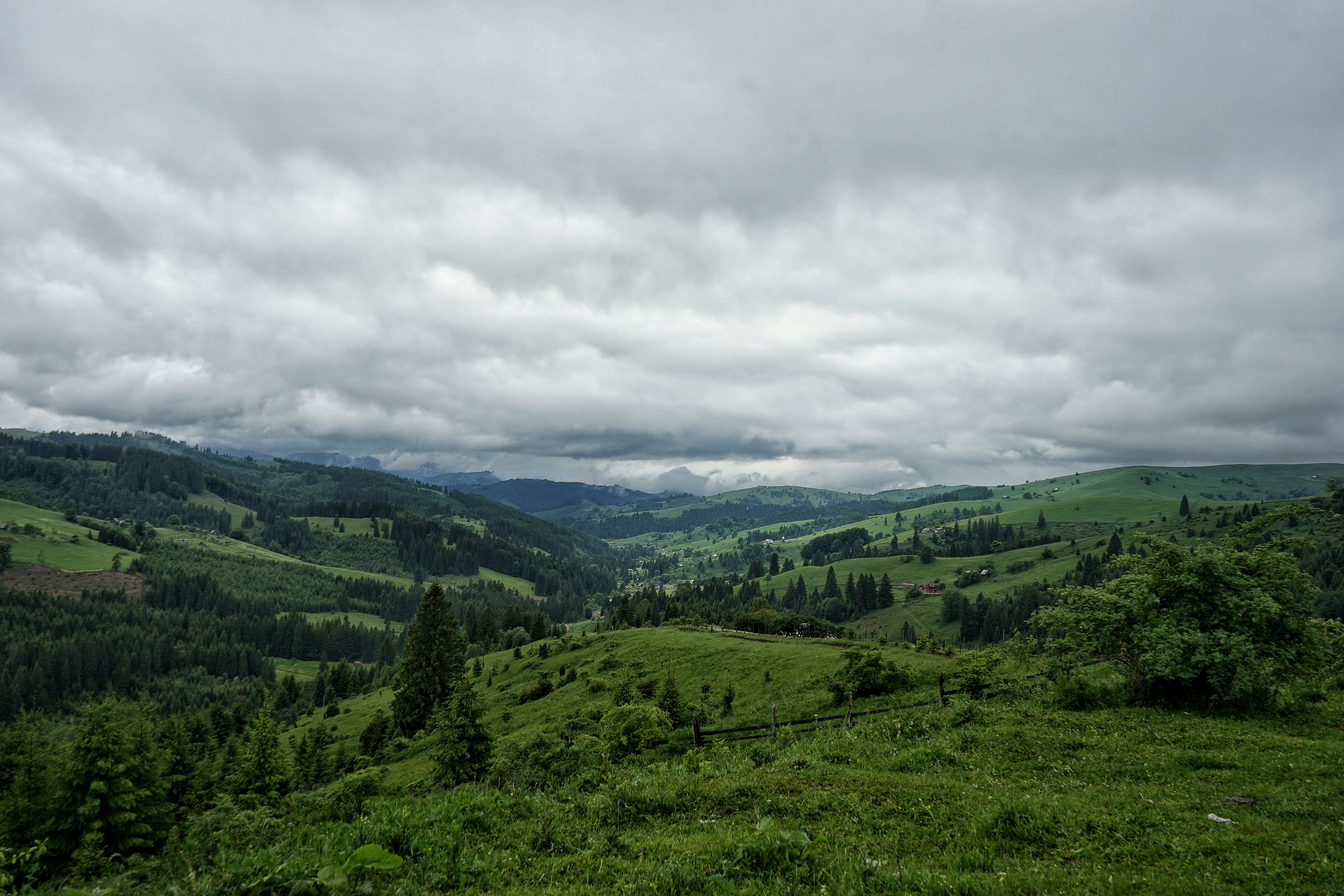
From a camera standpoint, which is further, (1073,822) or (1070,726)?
(1070,726)

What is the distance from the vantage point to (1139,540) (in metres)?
28.1

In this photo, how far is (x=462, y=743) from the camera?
39.1 m

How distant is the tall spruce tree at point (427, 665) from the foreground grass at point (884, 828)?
213 feet

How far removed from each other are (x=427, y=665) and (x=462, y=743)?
Answer: 152 ft

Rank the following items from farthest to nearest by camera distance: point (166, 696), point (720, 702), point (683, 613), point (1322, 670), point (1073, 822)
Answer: point (166, 696) < point (683, 613) < point (720, 702) < point (1322, 670) < point (1073, 822)

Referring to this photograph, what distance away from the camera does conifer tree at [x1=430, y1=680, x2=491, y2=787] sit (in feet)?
126

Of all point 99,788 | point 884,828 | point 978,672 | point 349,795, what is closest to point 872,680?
point 978,672

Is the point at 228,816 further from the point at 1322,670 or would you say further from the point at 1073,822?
the point at 1322,670

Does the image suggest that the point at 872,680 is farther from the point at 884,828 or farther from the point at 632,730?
the point at 884,828

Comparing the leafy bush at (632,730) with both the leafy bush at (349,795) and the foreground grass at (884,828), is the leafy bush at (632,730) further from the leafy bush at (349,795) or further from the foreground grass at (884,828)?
the foreground grass at (884,828)

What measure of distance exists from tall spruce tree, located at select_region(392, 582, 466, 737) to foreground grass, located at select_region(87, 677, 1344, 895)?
213ft

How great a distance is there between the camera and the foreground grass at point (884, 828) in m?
10.5

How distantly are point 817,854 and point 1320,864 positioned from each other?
9369 millimetres

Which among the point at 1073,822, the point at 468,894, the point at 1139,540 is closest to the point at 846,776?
the point at 1073,822
